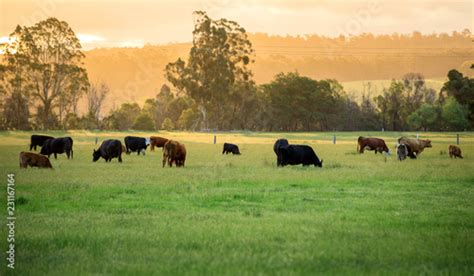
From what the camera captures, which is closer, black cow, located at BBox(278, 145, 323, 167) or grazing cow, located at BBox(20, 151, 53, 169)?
grazing cow, located at BBox(20, 151, 53, 169)

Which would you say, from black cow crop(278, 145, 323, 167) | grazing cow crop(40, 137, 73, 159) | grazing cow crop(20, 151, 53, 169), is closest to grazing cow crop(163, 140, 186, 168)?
black cow crop(278, 145, 323, 167)

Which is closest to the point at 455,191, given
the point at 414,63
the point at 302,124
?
the point at 302,124

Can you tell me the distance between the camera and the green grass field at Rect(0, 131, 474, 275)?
28.7ft

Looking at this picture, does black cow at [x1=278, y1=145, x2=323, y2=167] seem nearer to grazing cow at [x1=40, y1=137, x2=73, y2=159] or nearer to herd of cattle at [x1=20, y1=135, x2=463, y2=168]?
herd of cattle at [x1=20, y1=135, x2=463, y2=168]

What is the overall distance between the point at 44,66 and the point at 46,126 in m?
7.60

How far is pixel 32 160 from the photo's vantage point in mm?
24828

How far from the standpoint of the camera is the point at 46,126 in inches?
3246

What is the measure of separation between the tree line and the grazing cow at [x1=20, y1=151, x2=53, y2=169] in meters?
49.5

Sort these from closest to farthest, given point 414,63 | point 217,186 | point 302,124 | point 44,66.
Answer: point 217,186 → point 44,66 → point 302,124 → point 414,63

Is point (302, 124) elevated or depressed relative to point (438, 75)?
depressed

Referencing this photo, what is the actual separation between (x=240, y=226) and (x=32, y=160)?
15.5 m

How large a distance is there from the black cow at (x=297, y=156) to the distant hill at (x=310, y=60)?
71620 millimetres

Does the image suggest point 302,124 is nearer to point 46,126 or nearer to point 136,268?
point 46,126

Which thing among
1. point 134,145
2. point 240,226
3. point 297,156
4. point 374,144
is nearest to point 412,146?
point 374,144
